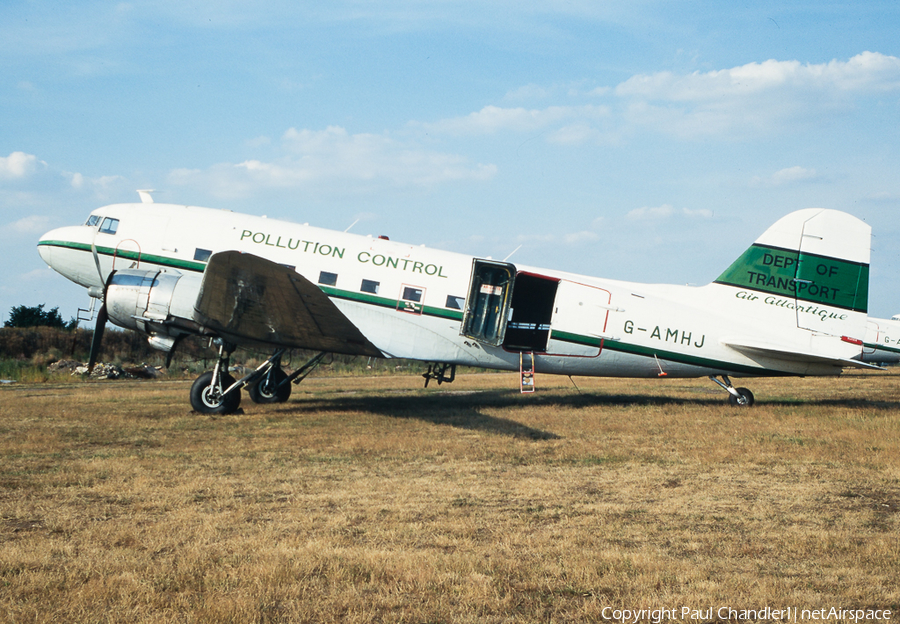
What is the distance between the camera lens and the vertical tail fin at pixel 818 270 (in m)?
13.7

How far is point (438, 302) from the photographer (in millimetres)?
13648

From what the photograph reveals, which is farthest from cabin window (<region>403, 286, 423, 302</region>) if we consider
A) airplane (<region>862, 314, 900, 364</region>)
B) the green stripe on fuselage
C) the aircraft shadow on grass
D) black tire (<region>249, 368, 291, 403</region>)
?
airplane (<region>862, 314, 900, 364</region>)

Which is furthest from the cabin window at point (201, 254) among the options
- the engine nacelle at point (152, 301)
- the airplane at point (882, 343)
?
the airplane at point (882, 343)

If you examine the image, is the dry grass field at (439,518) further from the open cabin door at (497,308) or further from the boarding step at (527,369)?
the open cabin door at (497,308)

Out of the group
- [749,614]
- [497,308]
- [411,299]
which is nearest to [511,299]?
[497,308]

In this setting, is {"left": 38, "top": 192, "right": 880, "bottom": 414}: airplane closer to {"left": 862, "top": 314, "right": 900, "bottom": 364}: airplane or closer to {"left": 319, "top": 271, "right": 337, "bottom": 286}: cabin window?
{"left": 319, "top": 271, "right": 337, "bottom": 286}: cabin window

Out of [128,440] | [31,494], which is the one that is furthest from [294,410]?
[31,494]

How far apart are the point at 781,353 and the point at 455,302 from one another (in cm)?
671

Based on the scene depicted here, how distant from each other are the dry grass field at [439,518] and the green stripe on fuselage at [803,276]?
10.1ft

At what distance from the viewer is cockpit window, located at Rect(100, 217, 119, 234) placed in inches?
560

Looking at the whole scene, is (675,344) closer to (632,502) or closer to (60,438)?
(632,502)

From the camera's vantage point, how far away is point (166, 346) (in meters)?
13.0

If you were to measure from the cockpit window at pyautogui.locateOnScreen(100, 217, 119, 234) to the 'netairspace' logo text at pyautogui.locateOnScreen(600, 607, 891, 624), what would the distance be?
44.6ft

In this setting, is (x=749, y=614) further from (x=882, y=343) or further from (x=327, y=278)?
(x=882, y=343)
